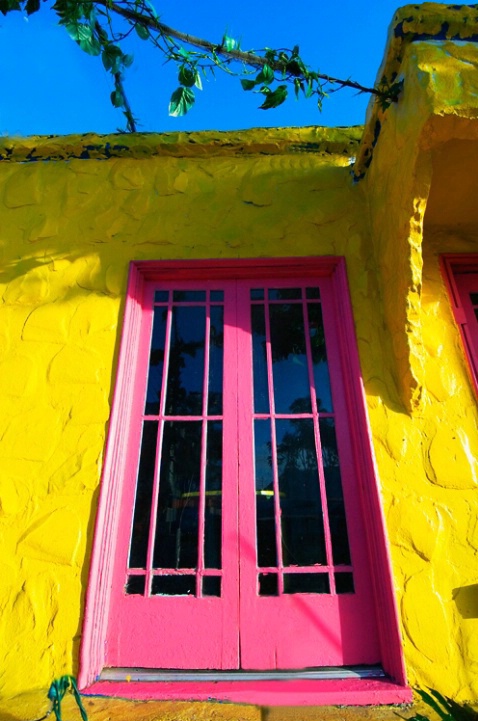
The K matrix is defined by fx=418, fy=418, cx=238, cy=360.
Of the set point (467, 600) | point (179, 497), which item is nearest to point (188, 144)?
point (179, 497)

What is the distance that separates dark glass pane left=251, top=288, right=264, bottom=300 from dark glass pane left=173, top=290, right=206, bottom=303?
1.05 ft

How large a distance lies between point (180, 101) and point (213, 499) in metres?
2.12

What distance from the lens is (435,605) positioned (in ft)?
6.17

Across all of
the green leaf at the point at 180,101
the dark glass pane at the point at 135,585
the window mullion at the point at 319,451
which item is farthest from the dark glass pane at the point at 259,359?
the green leaf at the point at 180,101

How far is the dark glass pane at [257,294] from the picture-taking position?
2709 mm

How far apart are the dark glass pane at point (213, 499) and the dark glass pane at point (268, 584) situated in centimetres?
22

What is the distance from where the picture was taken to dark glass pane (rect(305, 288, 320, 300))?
8.88 feet

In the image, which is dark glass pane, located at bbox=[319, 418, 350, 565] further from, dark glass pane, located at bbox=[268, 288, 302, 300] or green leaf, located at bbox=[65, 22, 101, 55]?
green leaf, located at bbox=[65, 22, 101, 55]

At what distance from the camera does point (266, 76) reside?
85.6 inches

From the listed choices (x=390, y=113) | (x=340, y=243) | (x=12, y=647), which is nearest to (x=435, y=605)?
(x=12, y=647)

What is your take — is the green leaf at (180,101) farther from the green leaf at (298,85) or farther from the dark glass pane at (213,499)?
the dark glass pane at (213,499)

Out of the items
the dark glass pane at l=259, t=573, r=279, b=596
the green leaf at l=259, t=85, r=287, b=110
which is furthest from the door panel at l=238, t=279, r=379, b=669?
the green leaf at l=259, t=85, r=287, b=110

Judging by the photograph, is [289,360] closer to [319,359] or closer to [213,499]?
[319,359]

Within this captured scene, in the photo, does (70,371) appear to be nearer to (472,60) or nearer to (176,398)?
(176,398)
